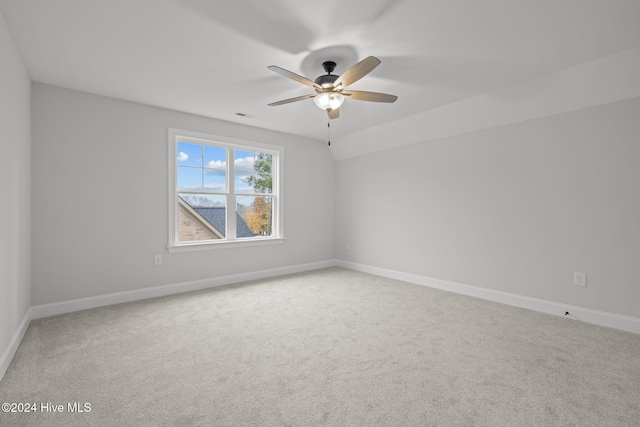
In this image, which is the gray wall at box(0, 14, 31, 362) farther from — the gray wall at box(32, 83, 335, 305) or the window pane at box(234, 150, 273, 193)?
the window pane at box(234, 150, 273, 193)

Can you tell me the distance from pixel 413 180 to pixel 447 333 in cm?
244

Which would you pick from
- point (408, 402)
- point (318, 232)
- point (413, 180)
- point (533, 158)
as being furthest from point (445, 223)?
point (408, 402)

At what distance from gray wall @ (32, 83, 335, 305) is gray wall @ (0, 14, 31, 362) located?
0.51 ft

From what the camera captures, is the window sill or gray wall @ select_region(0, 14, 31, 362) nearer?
gray wall @ select_region(0, 14, 31, 362)

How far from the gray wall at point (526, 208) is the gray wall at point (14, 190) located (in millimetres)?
4281

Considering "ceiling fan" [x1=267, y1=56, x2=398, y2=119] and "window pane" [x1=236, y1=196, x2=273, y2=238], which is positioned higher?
"ceiling fan" [x1=267, y1=56, x2=398, y2=119]

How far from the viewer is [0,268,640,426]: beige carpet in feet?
→ 5.24

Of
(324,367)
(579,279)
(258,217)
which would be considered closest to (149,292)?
(258,217)


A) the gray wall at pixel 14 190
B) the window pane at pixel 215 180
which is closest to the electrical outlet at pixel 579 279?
the window pane at pixel 215 180

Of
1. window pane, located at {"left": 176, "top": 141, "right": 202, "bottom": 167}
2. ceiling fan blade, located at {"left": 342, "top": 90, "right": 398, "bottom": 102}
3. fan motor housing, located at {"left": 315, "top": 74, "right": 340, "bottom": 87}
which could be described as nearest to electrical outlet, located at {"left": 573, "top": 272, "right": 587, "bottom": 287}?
ceiling fan blade, located at {"left": 342, "top": 90, "right": 398, "bottom": 102}

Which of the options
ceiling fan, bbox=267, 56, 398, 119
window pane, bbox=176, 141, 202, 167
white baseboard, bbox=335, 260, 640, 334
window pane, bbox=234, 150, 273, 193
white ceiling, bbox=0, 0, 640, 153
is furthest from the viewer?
window pane, bbox=234, 150, 273, 193

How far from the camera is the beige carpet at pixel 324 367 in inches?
62.9

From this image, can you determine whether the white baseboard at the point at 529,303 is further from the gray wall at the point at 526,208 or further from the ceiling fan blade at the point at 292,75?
the ceiling fan blade at the point at 292,75

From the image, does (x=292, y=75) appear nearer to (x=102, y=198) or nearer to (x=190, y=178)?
(x=190, y=178)
